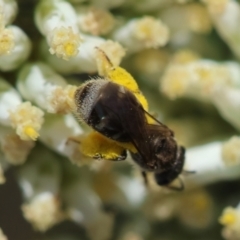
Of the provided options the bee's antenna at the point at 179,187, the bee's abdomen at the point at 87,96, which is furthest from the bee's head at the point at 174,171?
the bee's abdomen at the point at 87,96

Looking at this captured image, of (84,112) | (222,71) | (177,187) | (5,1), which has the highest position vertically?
(5,1)

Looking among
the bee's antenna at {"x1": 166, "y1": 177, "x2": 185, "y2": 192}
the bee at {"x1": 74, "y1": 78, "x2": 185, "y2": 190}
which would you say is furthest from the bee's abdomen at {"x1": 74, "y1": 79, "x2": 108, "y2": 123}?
the bee's antenna at {"x1": 166, "y1": 177, "x2": 185, "y2": 192}

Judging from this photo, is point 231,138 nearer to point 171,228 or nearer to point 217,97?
point 217,97

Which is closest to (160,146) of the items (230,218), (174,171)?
(174,171)

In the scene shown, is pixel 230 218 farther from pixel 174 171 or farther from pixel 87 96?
pixel 87 96

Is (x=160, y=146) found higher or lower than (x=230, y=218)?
higher

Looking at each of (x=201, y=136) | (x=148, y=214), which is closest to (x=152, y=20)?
(x=201, y=136)

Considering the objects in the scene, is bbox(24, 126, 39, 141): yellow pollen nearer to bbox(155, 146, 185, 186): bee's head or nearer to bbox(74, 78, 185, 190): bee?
bbox(74, 78, 185, 190): bee

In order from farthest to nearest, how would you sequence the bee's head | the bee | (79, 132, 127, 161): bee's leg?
the bee's head, (79, 132, 127, 161): bee's leg, the bee
